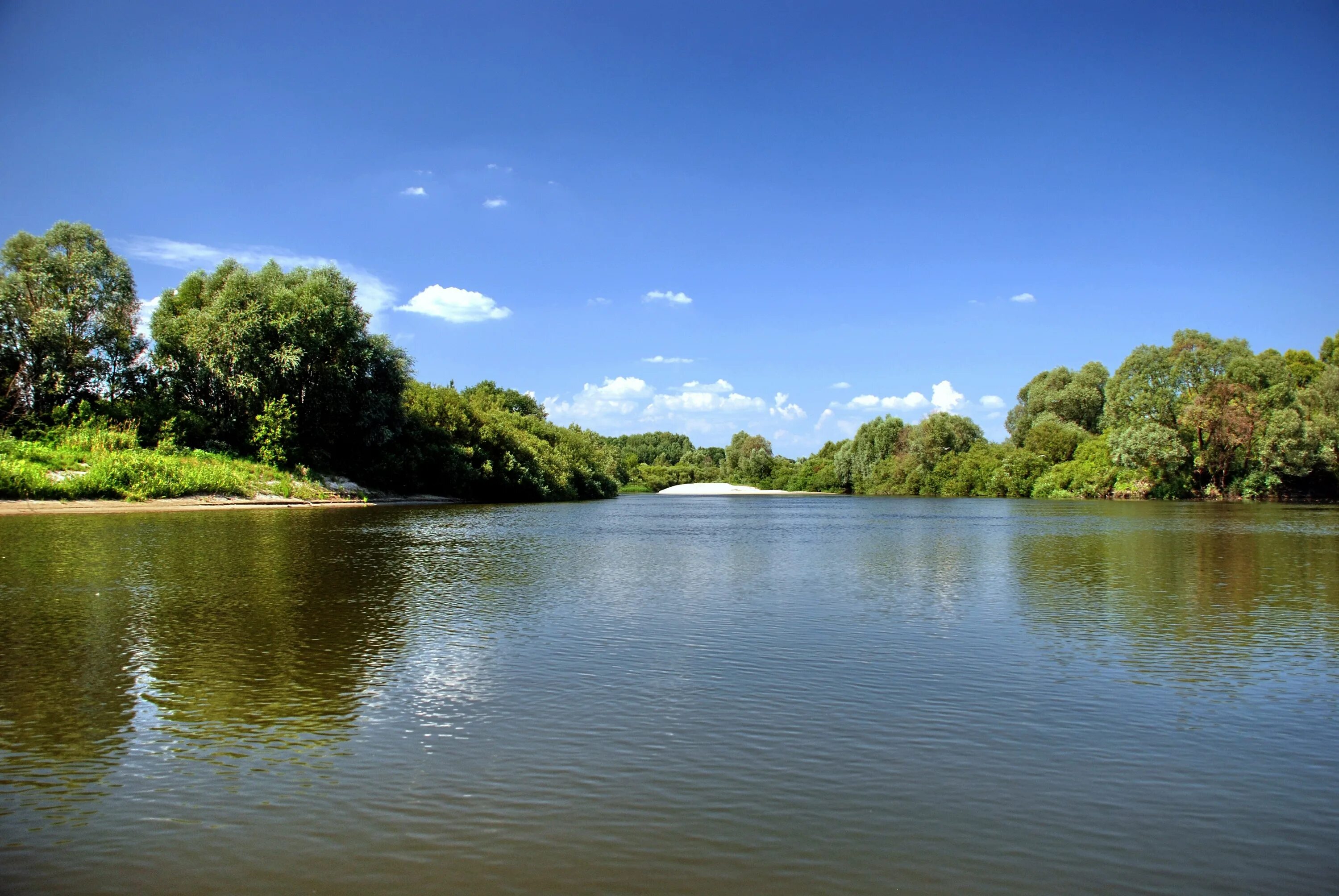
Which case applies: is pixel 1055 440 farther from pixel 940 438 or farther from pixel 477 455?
pixel 477 455

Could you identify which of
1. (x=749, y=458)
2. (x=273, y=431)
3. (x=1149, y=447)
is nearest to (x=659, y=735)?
(x=273, y=431)

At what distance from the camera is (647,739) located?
733 centimetres

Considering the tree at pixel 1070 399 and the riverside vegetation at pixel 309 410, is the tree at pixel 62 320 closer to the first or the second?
the riverside vegetation at pixel 309 410

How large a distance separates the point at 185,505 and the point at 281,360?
39.9 ft

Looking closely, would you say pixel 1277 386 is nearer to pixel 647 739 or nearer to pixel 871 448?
pixel 871 448

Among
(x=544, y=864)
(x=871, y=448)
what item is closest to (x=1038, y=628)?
(x=544, y=864)

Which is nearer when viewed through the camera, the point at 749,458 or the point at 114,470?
the point at 114,470

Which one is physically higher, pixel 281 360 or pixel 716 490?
pixel 281 360

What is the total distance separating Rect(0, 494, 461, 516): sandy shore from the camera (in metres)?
34.2

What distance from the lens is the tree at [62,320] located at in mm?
43656

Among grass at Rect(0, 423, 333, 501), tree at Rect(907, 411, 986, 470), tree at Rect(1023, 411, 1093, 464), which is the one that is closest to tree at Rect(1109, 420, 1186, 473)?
tree at Rect(1023, 411, 1093, 464)

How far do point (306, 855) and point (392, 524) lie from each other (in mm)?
31794

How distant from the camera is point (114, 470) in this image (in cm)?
3859

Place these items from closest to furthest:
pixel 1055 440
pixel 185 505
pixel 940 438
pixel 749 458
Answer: pixel 185 505 < pixel 1055 440 < pixel 940 438 < pixel 749 458
